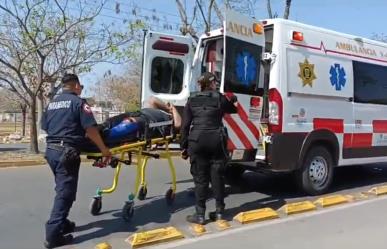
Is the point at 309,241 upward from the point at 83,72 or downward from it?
downward

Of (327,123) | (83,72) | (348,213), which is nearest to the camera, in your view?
(348,213)

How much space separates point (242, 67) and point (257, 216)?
6.84 ft

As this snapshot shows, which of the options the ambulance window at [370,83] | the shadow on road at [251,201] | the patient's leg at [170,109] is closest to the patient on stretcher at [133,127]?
the patient's leg at [170,109]

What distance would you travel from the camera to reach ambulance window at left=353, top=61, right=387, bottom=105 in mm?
8797

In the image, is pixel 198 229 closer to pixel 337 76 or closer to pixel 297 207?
pixel 297 207

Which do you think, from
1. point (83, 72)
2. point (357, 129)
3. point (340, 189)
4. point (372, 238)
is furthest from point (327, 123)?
point (83, 72)

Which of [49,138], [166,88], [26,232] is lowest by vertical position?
[26,232]

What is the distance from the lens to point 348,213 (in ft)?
23.3

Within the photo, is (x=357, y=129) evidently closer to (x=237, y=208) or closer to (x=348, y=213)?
(x=348, y=213)

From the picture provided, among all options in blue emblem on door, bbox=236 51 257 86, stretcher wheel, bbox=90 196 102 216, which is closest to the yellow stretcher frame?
stretcher wheel, bbox=90 196 102 216

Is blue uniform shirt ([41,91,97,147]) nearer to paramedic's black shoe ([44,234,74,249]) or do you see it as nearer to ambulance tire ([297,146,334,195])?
paramedic's black shoe ([44,234,74,249])

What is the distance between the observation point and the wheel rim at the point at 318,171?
26.9 ft

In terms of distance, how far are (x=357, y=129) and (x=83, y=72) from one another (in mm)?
9589

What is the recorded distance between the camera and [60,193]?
5492mm
